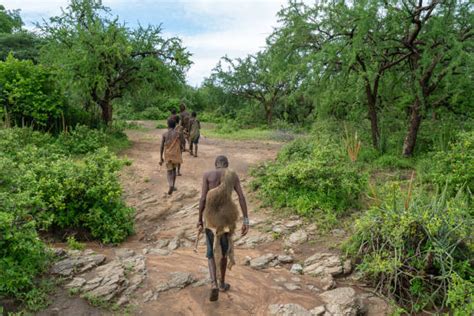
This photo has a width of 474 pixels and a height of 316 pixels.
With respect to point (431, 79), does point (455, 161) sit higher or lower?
lower

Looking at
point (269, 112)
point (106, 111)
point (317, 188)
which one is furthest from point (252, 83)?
point (317, 188)

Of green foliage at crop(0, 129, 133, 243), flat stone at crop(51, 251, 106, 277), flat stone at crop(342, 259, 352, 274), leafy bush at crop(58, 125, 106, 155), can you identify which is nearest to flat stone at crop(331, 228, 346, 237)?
flat stone at crop(342, 259, 352, 274)

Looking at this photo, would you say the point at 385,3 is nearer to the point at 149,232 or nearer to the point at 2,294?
the point at 149,232

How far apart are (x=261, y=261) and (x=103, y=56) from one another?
11.4m

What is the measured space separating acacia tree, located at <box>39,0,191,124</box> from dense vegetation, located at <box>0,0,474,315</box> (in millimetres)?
57

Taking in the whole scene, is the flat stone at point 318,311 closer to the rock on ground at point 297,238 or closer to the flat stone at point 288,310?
the flat stone at point 288,310

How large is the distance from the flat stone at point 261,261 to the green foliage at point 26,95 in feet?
33.7

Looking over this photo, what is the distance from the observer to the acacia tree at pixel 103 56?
Result: 46.0ft

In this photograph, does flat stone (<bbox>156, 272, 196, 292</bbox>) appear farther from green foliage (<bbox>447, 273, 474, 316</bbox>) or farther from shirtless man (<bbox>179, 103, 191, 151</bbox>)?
shirtless man (<bbox>179, 103, 191, 151</bbox>)

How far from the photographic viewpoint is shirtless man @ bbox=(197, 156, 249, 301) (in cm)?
462

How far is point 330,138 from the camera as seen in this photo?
12.5 m

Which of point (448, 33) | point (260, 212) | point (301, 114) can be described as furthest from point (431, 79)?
point (301, 114)

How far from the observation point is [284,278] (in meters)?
5.62

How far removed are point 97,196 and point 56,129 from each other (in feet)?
28.1
